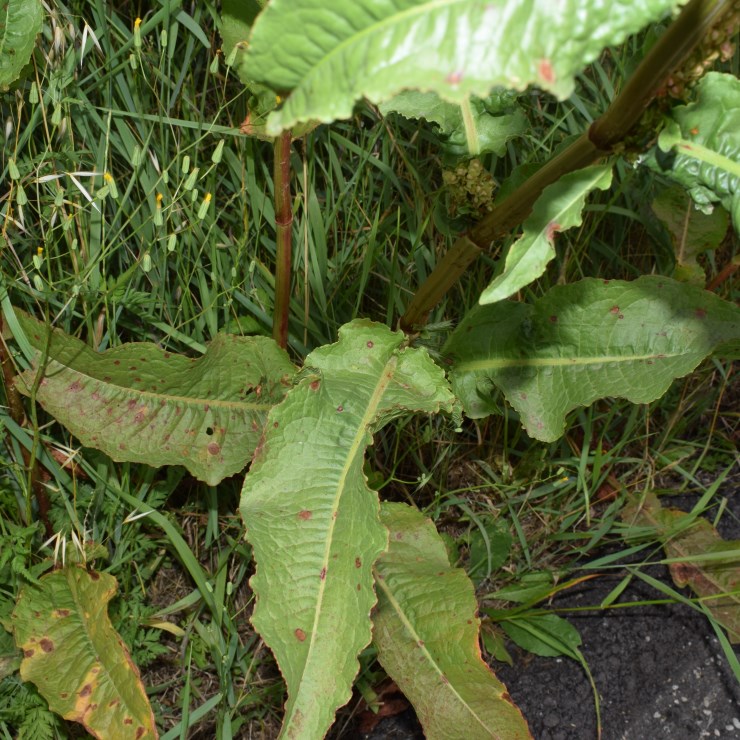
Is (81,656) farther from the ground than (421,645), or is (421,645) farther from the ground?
(421,645)

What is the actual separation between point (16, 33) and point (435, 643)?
131 centimetres

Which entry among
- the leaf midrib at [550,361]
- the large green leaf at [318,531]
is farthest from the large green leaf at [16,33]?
the leaf midrib at [550,361]

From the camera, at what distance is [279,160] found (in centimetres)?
142

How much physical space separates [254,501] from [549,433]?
58cm

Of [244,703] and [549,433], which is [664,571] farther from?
[244,703]

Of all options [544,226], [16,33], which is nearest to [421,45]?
[544,226]

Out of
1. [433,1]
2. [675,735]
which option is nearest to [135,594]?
[675,735]

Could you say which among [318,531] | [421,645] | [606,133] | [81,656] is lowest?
[81,656]

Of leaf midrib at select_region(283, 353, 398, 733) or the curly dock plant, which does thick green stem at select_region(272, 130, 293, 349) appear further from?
leaf midrib at select_region(283, 353, 398, 733)

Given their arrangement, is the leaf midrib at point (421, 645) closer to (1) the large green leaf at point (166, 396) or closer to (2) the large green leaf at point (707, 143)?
(1) the large green leaf at point (166, 396)

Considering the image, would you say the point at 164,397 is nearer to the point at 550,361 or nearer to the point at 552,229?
the point at 550,361

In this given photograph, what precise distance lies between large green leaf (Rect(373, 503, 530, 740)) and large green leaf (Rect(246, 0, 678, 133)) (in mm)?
992

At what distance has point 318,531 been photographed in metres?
1.21

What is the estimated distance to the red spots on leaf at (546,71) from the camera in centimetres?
70
